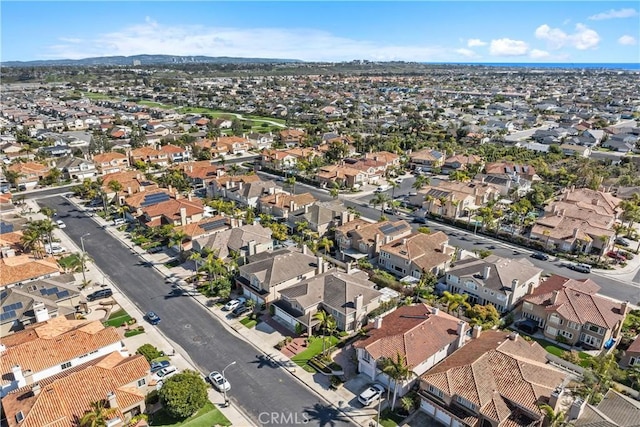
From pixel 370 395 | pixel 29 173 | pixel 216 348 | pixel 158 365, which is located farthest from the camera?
pixel 29 173

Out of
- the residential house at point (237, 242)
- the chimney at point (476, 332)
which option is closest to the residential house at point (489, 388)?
the chimney at point (476, 332)

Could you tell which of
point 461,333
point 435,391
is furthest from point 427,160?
point 435,391

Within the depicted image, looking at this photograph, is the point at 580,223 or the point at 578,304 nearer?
the point at 578,304

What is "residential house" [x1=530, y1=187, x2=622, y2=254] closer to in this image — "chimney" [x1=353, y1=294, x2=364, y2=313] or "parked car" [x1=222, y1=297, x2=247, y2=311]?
"chimney" [x1=353, y1=294, x2=364, y2=313]

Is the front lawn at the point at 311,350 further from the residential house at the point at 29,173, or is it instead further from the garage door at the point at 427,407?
the residential house at the point at 29,173

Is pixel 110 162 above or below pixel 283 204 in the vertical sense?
above

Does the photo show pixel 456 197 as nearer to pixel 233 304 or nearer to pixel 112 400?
pixel 233 304
